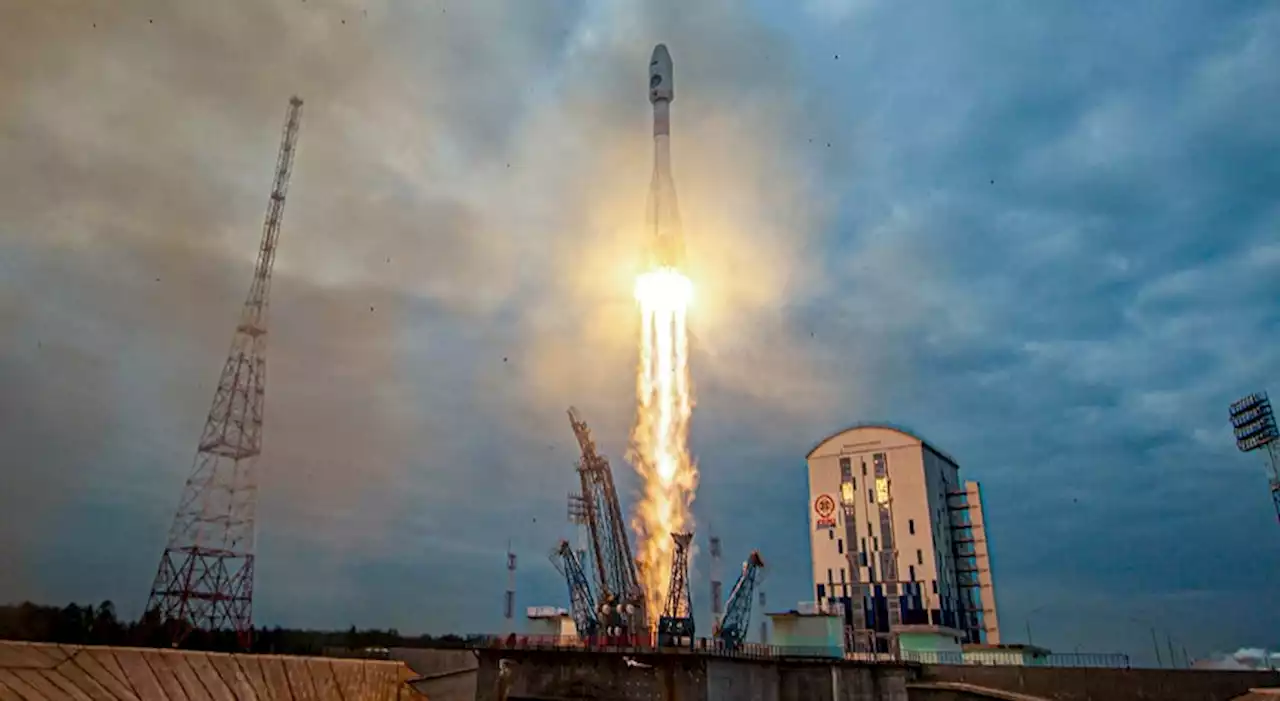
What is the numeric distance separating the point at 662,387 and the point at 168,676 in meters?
38.1

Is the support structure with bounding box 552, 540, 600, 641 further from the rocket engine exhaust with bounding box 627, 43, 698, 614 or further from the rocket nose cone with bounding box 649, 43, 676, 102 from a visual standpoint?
the rocket nose cone with bounding box 649, 43, 676, 102

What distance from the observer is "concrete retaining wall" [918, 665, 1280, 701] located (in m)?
38.9

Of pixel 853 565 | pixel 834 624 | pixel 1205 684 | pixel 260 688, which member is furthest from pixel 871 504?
pixel 260 688

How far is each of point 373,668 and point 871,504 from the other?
58.7 m

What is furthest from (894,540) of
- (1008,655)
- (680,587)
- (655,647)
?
(655,647)

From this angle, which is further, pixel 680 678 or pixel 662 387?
pixel 662 387

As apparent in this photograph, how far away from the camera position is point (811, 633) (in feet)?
185

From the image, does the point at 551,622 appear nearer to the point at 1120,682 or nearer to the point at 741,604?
the point at 741,604

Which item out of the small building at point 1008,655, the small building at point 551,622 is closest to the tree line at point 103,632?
the small building at point 551,622

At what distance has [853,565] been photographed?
3223 inches

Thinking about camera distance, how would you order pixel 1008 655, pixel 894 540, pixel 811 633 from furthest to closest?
1. pixel 894 540
2. pixel 1008 655
3. pixel 811 633

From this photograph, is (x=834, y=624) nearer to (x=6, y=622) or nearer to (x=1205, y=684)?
(x=1205, y=684)

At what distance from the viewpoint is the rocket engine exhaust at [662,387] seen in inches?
2346

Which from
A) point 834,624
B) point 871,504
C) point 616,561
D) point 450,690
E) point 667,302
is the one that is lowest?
point 450,690
